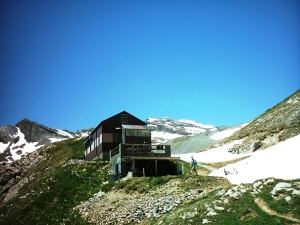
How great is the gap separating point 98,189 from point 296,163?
20803mm

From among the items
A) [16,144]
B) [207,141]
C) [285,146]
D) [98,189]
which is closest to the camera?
[285,146]

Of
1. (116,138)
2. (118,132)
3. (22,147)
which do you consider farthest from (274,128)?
(22,147)

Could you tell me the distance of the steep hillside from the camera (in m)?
51.8

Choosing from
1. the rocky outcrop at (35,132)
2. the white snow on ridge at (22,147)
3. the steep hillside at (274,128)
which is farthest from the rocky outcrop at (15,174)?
the rocky outcrop at (35,132)

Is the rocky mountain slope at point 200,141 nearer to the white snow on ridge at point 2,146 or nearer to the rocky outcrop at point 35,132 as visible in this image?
the rocky outcrop at point 35,132

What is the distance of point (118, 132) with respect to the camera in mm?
50406

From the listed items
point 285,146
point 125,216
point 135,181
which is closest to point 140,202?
point 125,216

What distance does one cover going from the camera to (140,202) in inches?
1160

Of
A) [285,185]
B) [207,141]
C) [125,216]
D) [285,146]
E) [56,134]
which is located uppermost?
[56,134]

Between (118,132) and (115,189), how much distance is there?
16.7m

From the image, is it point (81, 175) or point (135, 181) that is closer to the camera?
point (135, 181)

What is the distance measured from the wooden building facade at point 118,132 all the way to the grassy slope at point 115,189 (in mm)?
4110

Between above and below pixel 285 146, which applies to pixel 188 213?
below

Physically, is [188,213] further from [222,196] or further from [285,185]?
[285,185]
